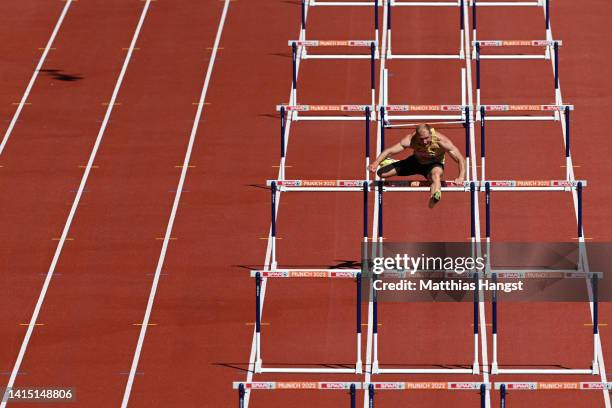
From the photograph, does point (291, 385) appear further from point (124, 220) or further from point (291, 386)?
point (124, 220)

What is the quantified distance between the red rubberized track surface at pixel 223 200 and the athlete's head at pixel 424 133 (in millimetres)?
2840

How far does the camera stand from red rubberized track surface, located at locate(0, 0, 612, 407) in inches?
1030

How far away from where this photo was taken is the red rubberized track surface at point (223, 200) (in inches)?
1030

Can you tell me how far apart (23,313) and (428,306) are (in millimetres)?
5918

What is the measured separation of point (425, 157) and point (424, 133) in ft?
1.78

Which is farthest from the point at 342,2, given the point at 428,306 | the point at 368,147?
the point at 428,306

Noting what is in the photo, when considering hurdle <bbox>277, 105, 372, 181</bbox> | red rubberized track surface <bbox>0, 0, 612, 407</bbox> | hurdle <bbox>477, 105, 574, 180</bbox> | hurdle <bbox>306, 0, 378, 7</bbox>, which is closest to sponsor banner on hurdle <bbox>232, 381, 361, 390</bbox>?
red rubberized track surface <bbox>0, 0, 612, 407</bbox>

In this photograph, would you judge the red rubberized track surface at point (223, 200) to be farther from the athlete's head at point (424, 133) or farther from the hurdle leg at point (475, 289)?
the athlete's head at point (424, 133)

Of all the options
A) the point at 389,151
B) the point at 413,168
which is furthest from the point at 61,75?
the point at 389,151

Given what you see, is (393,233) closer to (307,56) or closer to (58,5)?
(307,56)

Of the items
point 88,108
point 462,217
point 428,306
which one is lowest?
point 428,306

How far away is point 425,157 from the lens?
2602 cm

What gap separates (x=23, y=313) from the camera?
2741 centimetres

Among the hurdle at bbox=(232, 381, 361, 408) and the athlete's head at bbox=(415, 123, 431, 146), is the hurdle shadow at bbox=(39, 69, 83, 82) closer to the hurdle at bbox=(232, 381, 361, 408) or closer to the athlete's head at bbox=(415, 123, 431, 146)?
the athlete's head at bbox=(415, 123, 431, 146)
